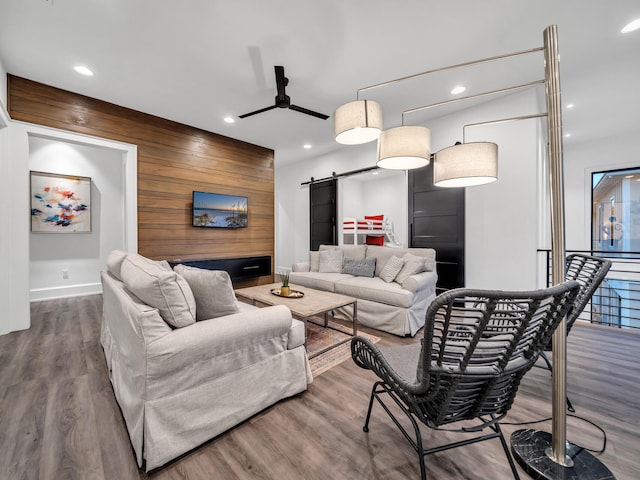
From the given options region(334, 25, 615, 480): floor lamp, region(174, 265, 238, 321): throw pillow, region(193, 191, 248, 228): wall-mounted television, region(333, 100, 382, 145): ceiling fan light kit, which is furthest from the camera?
region(193, 191, 248, 228): wall-mounted television

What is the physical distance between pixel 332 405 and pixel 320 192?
486cm

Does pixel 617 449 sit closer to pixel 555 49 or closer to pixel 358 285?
pixel 555 49

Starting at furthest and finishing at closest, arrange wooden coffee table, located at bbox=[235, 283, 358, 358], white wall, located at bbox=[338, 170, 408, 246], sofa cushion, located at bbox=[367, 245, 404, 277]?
white wall, located at bbox=[338, 170, 408, 246] < sofa cushion, located at bbox=[367, 245, 404, 277] < wooden coffee table, located at bbox=[235, 283, 358, 358]

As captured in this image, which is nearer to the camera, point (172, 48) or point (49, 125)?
point (172, 48)

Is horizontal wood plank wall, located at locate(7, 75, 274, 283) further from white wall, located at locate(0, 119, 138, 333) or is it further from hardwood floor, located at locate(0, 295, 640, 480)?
hardwood floor, located at locate(0, 295, 640, 480)

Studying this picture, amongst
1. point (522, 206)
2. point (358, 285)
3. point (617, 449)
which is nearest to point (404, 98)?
point (522, 206)

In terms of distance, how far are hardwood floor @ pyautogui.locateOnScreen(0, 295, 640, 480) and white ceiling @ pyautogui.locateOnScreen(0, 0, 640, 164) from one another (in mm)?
2867

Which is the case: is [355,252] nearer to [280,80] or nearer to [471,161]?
[280,80]

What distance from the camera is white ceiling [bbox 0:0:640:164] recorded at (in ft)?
7.26

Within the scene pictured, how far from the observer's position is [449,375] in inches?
38.7

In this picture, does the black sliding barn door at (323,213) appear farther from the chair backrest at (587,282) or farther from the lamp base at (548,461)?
the lamp base at (548,461)

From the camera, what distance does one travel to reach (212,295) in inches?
63.9

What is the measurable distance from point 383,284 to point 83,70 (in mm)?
4108

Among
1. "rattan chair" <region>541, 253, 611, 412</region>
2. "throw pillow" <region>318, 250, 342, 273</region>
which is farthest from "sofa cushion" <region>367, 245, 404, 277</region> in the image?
"rattan chair" <region>541, 253, 611, 412</region>
